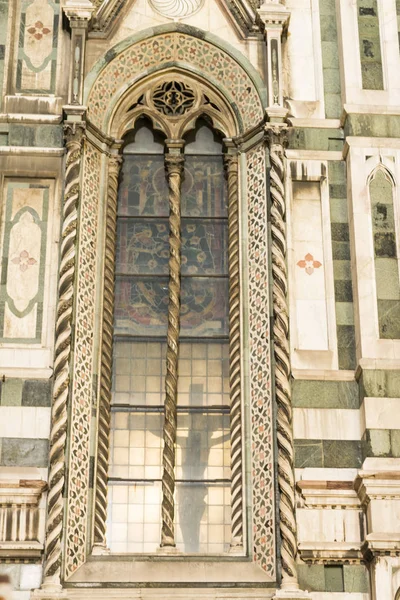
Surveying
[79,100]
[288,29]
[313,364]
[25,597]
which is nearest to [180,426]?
[313,364]

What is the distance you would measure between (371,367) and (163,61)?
4.46 meters

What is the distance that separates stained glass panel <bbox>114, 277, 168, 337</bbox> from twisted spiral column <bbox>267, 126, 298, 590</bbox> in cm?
131

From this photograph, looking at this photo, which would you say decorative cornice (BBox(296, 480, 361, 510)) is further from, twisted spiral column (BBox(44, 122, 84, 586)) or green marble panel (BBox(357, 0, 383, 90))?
green marble panel (BBox(357, 0, 383, 90))

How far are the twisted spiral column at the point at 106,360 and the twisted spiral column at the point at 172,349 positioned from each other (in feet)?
1.92

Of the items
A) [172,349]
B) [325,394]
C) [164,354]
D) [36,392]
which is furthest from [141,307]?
[325,394]

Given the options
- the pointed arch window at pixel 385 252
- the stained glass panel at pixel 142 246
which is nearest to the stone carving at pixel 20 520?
the stained glass panel at pixel 142 246

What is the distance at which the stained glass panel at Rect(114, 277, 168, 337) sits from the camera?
15.8 m

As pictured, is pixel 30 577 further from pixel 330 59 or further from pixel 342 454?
pixel 330 59

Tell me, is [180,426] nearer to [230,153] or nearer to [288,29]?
[230,153]

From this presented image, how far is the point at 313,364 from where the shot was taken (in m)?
15.3

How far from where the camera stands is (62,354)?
14883 mm

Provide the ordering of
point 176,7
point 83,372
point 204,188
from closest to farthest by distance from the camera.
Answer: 1. point 83,372
2. point 204,188
3. point 176,7

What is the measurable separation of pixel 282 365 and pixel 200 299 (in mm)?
1476

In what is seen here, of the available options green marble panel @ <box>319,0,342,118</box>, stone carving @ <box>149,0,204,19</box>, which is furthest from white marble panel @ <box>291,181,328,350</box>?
stone carving @ <box>149,0,204,19</box>
